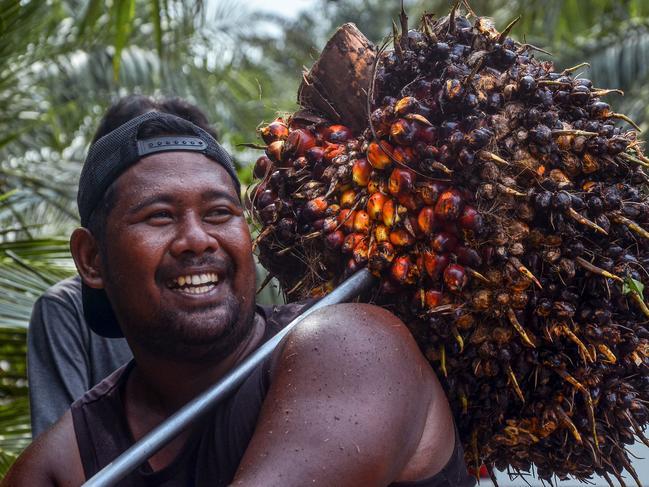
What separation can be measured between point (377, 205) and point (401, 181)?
0.09 m

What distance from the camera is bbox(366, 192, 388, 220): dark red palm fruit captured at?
2092 millimetres

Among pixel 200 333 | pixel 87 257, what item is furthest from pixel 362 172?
pixel 87 257

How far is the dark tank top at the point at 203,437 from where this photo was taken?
200cm

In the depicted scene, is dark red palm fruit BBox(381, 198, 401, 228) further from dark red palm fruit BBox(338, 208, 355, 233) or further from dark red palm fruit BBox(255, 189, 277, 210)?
dark red palm fruit BBox(255, 189, 277, 210)

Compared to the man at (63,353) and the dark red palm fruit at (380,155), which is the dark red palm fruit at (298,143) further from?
the man at (63,353)

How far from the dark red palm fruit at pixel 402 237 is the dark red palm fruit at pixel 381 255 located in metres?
0.02

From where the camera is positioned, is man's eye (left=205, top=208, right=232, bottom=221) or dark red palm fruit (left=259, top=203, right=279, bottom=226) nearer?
man's eye (left=205, top=208, right=232, bottom=221)

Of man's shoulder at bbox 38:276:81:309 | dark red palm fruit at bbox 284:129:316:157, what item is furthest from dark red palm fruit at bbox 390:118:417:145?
man's shoulder at bbox 38:276:81:309

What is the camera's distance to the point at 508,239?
1.95 metres

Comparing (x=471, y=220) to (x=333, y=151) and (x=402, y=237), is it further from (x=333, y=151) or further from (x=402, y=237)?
(x=333, y=151)

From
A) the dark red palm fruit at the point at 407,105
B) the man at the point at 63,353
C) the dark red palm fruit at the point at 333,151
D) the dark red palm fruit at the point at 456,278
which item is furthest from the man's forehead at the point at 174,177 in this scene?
the man at the point at 63,353

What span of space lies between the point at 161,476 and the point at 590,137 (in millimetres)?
1203

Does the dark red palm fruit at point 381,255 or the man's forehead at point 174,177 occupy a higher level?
the man's forehead at point 174,177

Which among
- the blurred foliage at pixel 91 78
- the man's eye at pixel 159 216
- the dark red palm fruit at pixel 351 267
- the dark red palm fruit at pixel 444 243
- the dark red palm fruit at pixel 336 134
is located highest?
the dark red palm fruit at pixel 336 134
